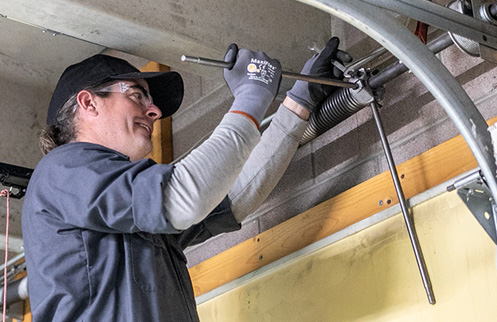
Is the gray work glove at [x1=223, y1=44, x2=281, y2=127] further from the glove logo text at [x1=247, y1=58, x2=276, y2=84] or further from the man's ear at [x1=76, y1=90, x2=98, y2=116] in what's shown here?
the man's ear at [x1=76, y1=90, x2=98, y2=116]

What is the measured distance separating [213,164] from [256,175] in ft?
1.65

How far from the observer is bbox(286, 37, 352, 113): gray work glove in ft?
7.11

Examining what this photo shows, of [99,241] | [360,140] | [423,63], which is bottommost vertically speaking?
[99,241]

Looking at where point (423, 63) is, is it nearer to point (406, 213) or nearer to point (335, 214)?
point (406, 213)

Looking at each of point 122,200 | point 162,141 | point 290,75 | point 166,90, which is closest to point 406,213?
point 290,75

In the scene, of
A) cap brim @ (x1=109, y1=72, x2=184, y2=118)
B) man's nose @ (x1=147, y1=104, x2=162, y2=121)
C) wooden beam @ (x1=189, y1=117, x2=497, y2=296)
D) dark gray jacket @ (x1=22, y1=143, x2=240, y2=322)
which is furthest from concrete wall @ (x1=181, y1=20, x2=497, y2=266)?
dark gray jacket @ (x1=22, y1=143, x2=240, y2=322)

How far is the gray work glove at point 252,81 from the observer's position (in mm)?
1843

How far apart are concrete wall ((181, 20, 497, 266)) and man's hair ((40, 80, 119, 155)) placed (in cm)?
62

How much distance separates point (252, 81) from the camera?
74.0 inches

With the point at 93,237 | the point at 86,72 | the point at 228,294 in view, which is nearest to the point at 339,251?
the point at 228,294

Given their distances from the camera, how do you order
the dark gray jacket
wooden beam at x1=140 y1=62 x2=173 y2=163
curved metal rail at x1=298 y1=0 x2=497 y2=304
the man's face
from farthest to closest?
1. wooden beam at x1=140 y1=62 x2=173 y2=163
2. the man's face
3. the dark gray jacket
4. curved metal rail at x1=298 y1=0 x2=497 y2=304

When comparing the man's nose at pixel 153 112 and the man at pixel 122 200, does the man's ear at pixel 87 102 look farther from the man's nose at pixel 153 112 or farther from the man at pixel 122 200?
the man's nose at pixel 153 112

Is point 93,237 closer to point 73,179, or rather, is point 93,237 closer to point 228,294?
point 73,179

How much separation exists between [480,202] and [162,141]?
1.60m
